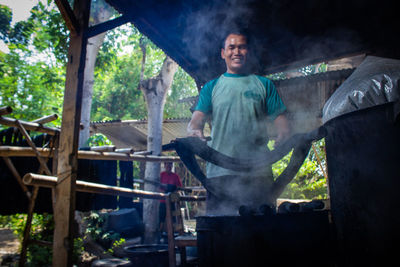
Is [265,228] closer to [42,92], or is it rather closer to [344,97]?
[344,97]

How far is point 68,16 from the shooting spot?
8.31 ft

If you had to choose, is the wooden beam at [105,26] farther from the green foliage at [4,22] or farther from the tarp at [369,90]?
the green foliage at [4,22]

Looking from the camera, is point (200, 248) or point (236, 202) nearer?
point (200, 248)

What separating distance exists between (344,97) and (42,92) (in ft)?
50.2

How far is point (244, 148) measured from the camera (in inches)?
114

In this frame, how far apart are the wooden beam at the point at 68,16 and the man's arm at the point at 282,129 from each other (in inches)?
93.2

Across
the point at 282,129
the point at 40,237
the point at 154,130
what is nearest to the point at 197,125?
the point at 282,129

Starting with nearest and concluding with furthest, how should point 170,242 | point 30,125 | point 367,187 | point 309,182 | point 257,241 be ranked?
point 257,241 < point 367,187 < point 170,242 < point 30,125 < point 309,182

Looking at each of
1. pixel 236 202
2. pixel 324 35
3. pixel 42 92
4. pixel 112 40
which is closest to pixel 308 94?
pixel 324 35

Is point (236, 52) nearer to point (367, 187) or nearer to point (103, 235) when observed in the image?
point (367, 187)

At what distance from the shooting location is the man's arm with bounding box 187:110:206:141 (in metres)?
2.89

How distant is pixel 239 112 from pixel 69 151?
5.99 ft

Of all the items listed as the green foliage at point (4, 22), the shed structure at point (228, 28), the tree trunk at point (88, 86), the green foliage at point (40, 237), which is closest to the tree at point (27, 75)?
the green foliage at point (4, 22)

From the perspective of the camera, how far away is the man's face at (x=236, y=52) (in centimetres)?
304
